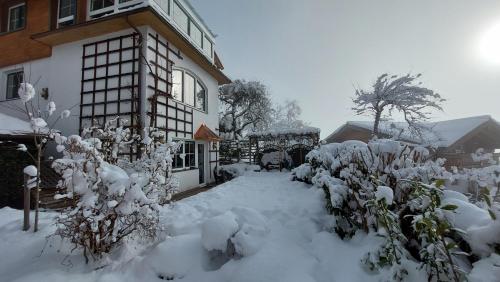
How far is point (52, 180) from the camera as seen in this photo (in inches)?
262

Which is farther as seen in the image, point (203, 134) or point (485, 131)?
point (485, 131)

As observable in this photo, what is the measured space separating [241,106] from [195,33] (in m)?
11.1

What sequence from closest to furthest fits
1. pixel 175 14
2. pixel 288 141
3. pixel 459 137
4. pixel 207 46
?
pixel 175 14 < pixel 459 137 < pixel 207 46 < pixel 288 141

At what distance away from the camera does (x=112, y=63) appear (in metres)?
7.81

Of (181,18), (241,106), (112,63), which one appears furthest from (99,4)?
(241,106)

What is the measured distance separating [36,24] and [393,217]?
512 inches

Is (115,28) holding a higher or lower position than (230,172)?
higher

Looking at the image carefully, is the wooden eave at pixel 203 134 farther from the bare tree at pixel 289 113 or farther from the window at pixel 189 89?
the bare tree at pixel 289 113

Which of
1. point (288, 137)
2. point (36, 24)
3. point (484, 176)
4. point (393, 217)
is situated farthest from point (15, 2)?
point (484, 176)

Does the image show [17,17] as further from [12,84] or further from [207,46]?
[207,46]

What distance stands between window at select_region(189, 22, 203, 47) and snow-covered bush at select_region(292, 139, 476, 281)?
954 cm

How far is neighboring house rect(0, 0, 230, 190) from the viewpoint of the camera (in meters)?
7.52

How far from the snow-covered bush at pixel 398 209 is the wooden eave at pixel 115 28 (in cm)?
685

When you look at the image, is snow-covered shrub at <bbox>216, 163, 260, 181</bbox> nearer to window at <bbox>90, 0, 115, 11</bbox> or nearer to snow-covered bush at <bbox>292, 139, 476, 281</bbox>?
window at <bbox>90, 0, 115, 11</bbox>
